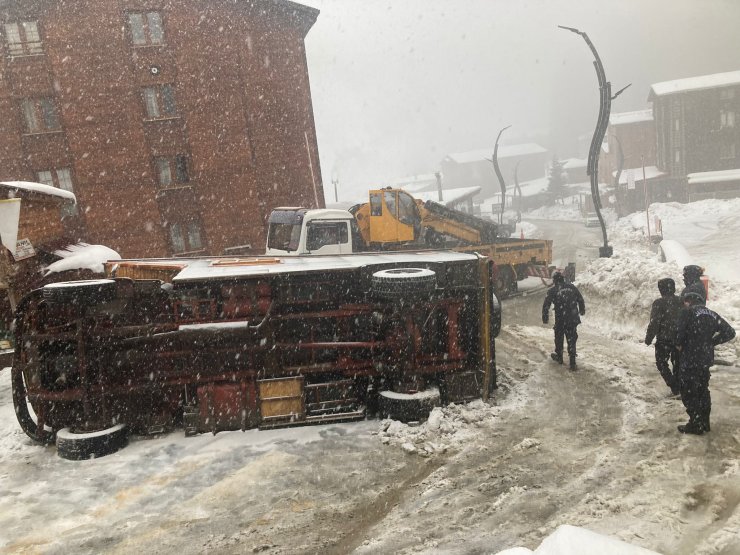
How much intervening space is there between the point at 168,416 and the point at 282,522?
281cm

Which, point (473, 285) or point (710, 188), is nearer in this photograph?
point (473, 285)

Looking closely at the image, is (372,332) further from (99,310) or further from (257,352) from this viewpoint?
(99,310)

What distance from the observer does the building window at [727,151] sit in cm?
4500

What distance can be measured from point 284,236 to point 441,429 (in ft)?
24.5

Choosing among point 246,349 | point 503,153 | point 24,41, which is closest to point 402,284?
point 246,349

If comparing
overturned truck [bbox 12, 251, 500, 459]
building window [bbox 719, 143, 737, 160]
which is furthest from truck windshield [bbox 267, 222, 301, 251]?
building window [bbox 719, 143, 737, 160]

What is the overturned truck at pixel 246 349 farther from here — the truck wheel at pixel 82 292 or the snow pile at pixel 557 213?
the snow pile at pixel 557 213

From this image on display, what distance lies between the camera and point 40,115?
19.0 metres

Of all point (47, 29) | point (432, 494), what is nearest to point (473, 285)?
point (432, 494)

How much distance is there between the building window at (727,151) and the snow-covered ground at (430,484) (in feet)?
157

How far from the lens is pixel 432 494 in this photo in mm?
4980

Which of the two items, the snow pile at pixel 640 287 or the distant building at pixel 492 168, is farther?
the distant building at pixel 492 168

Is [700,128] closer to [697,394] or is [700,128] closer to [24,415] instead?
[697,394]

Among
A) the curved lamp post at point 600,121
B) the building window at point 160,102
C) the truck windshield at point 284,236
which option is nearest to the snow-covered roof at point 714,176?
the curved lamp post at point 600,121
